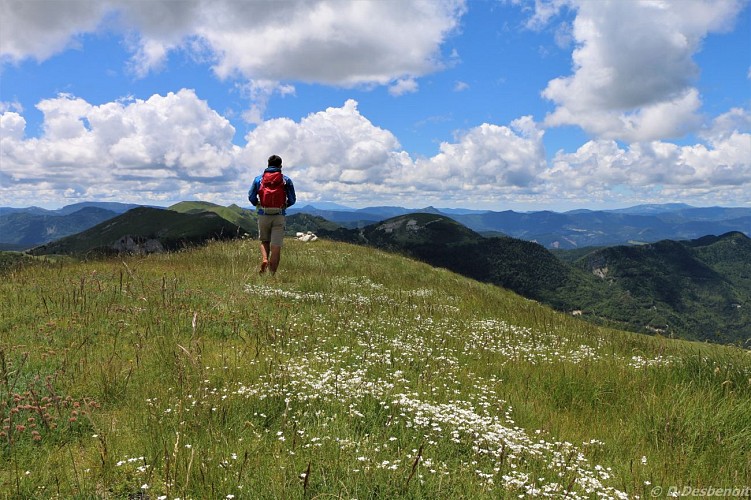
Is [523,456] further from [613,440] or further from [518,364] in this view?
[518,364]

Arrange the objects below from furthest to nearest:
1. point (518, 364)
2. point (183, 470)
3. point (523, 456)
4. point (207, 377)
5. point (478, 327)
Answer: point (478, 327) → point (518, 364) → point (207, 377) → point (523, 456) → point (183, 470)

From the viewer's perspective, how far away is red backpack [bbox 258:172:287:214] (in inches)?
551

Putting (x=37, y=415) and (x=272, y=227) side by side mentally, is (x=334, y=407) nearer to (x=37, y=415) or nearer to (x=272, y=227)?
(x=37, y=415)

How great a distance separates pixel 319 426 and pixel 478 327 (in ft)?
22.8

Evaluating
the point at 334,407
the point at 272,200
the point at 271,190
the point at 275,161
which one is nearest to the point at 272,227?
the point at 272,200

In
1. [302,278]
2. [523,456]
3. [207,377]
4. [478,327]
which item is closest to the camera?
[523,456]

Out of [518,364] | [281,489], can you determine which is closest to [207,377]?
[281,489]

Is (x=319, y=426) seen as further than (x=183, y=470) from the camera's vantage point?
Yes

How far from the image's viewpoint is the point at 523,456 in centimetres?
427

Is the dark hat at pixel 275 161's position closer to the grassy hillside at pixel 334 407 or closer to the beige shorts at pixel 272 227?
the beige shorts at pixel 272 227

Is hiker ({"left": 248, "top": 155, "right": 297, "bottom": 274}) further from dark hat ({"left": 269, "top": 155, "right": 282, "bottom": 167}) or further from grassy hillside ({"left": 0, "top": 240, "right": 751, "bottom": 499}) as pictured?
grassy hillside ({"left": 0, "top": 240, "right": 751, "bottom": 499})

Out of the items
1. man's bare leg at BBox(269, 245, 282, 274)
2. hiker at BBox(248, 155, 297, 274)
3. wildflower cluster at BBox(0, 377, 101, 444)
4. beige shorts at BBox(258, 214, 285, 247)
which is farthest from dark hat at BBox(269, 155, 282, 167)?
wildflower cluster at BBox(0, 377, 101, 444)

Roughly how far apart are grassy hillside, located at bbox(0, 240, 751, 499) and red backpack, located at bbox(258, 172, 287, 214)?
4.62 meters

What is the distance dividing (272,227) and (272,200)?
1080 millimetres
